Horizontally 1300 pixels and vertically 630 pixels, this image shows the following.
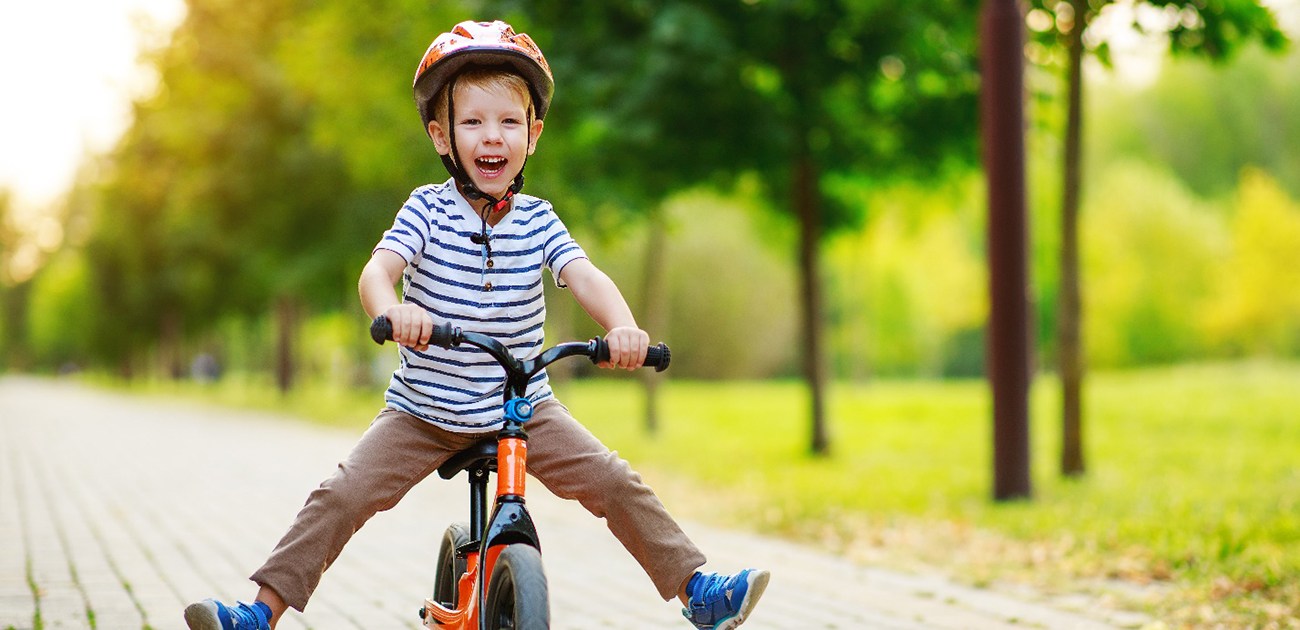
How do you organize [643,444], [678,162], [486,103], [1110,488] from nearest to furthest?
[486,103] < [1110,488] < [678,162] < [643,444]

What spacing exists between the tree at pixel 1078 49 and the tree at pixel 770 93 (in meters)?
0.97

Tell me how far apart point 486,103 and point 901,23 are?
7782mm

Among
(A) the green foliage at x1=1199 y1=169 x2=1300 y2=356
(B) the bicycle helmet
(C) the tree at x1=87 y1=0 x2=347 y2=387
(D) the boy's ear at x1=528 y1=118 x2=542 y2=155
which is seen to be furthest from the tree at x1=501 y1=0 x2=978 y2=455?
(A) the green foliage at x1=1199 y1=169 x2=1300 y2=356

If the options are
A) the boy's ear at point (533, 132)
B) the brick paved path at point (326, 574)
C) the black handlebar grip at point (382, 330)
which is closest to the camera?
the black handlebar grip at point (382, 330)

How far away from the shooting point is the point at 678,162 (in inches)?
453

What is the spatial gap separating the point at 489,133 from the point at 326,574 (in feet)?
11.6

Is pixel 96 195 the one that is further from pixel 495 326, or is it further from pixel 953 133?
pixel 495 326

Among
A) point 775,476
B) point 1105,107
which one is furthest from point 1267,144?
point 775,476

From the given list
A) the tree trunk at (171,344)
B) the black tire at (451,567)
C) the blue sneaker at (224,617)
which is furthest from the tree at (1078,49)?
the tree trunk at (171,344)

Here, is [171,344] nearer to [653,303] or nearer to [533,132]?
[653,303]

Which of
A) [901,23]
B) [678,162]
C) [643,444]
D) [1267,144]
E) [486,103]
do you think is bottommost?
[643,444]

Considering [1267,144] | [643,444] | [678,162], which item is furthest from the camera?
[1267,144]

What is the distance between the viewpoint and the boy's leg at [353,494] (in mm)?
3131

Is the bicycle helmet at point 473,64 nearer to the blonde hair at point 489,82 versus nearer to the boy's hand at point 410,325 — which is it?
the blonde hair at point 489,82
